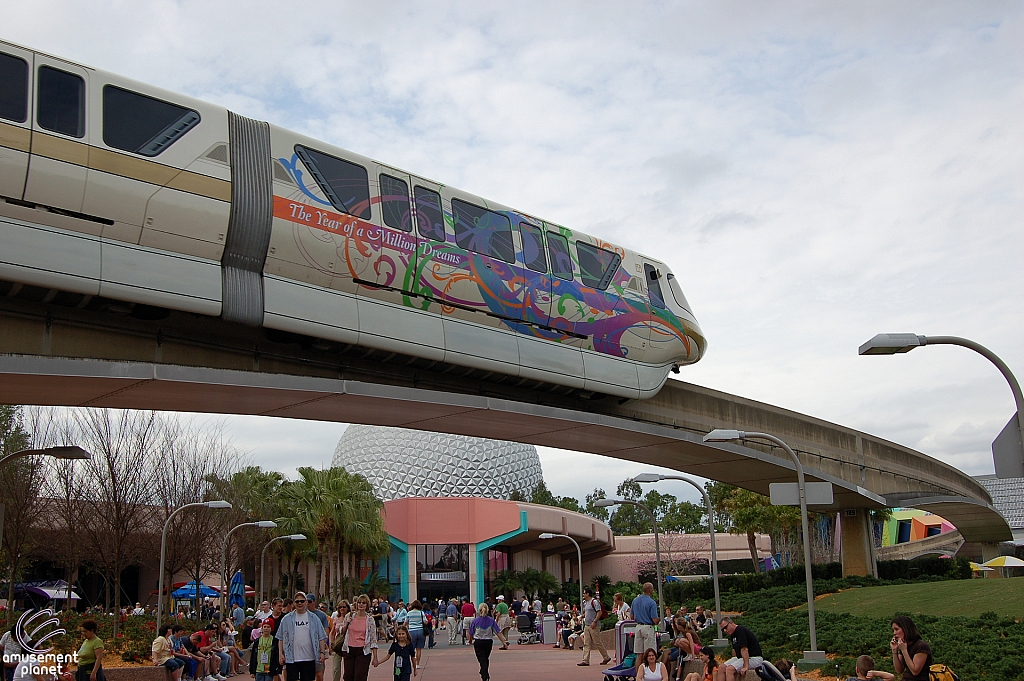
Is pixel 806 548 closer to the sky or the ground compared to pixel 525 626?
closer to the sky

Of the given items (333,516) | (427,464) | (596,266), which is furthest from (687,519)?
(596,266)

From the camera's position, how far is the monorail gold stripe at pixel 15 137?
1327cm

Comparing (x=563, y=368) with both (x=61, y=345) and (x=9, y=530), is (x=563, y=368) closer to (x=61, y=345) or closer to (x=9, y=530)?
(x=61, y=345)

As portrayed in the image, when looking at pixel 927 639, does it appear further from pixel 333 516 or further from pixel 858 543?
pixel 333 516

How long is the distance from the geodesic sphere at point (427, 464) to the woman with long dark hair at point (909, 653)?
6860cm

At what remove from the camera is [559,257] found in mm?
22484

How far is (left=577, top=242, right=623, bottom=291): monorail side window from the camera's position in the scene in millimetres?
23125

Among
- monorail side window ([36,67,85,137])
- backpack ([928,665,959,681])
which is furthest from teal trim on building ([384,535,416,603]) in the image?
backpack ([928,665,959,681])

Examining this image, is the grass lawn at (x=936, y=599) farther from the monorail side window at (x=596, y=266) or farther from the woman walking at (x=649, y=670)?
the monorail side window at (x=596, y=266)

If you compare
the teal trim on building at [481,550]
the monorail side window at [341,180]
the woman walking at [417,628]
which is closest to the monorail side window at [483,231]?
the monorail side window at [341,180]

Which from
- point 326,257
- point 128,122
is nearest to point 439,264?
point 326,257

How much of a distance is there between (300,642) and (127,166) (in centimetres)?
746

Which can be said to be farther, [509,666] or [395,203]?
[509,666]

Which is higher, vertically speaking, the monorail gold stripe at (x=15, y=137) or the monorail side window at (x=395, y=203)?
the monorail side window at (x=395, y=203)
